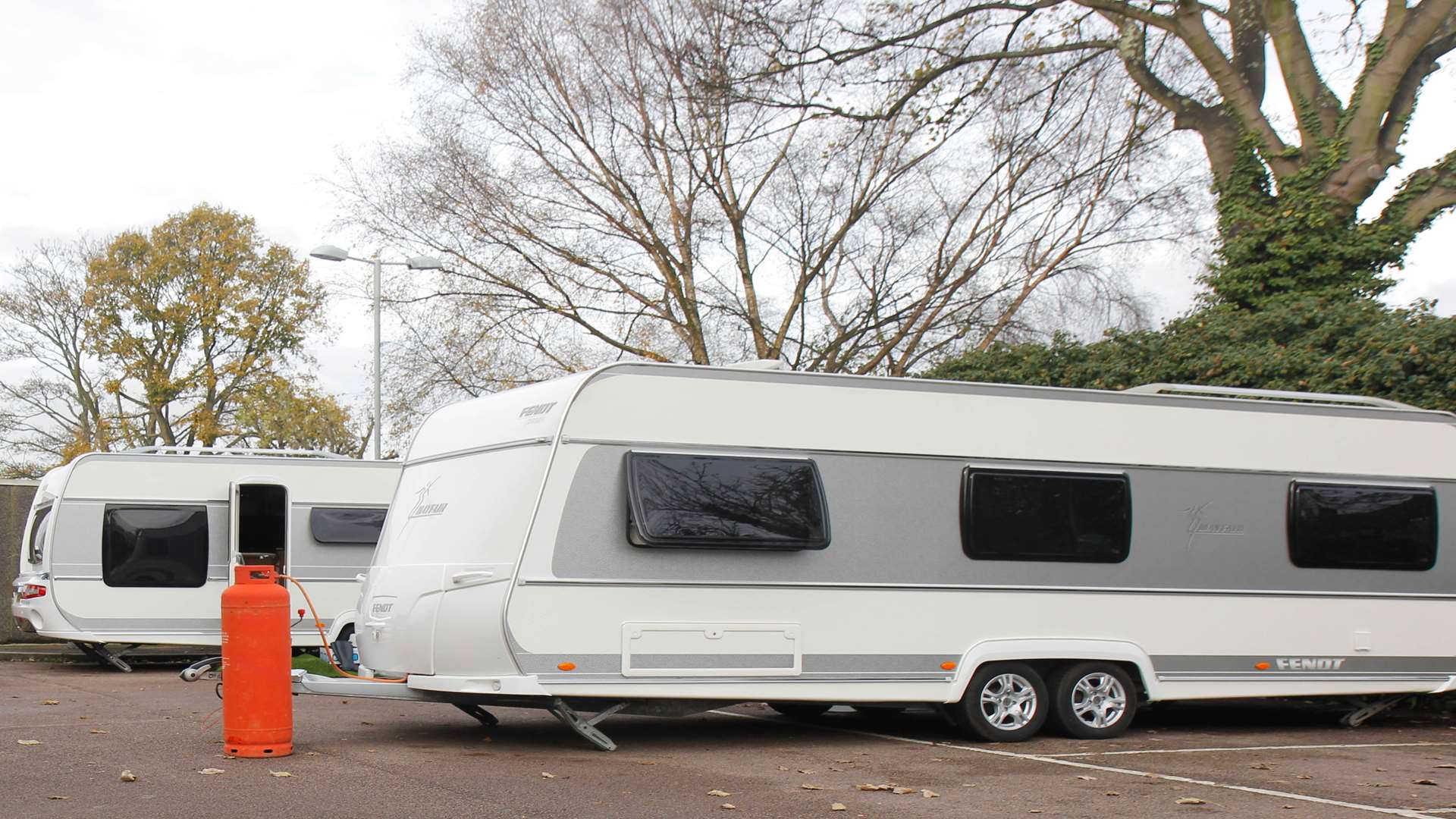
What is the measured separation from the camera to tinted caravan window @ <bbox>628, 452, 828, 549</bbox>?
1006 centimetres

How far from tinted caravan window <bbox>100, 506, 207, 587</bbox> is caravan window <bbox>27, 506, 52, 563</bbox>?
0.88m

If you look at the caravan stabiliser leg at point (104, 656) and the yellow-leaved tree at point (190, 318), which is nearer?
the caravan stabiliser leg at point (104, 656)

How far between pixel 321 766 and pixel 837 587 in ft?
12.0

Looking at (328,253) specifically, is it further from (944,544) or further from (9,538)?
(944,544)

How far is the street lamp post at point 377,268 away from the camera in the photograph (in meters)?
23.7

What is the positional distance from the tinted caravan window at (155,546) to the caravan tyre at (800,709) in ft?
29.9

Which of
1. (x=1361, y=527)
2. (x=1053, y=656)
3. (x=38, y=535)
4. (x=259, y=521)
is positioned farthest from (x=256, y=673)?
(x=38, y=535)

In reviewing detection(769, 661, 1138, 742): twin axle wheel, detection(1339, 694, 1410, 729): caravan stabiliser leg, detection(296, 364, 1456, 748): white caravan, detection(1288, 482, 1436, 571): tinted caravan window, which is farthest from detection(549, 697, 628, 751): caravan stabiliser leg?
detection(1339, 694, 1410, 729): caravan stabiliser leg

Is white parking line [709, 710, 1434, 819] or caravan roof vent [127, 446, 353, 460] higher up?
caravan roof vent [127, 446, 353, 460]

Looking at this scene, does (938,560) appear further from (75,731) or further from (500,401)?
(75,731)

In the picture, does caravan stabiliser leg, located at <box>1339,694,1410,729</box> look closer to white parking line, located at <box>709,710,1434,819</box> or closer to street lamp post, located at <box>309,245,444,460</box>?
white parking line, located at <box>709,710,1434,819</box>

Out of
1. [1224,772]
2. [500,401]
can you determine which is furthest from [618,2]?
[1224,772]

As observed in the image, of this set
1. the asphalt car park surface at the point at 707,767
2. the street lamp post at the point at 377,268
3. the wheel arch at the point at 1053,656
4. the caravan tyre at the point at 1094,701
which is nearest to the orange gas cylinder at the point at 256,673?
the asphalt car park surface at the point at 707,767

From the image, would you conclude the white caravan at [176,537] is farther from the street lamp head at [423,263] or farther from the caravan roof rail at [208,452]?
the street lamp head at [423,263]
